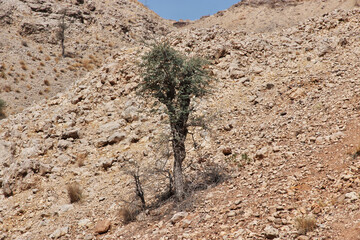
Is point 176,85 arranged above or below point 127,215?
above

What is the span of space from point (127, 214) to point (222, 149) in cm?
366

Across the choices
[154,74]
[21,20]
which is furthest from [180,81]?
[21,20]

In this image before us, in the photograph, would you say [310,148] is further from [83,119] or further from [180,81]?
[83,119]

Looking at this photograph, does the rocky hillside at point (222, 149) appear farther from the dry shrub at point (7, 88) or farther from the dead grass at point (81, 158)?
the dry shrub at point (7, 88)

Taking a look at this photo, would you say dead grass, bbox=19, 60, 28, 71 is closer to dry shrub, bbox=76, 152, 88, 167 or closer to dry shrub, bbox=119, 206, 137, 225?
dry shrub, bbox=76, 152, 88, 167

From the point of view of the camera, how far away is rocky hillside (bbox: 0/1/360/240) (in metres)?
5.48

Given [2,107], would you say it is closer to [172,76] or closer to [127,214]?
[127,214]

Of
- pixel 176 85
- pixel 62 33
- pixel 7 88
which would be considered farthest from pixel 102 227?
pixel 62 33

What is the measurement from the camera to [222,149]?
9.01 metres

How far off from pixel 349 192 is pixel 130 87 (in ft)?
35.4

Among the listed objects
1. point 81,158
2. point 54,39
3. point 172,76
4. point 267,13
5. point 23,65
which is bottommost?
point 81,158

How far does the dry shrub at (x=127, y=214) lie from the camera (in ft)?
24.7

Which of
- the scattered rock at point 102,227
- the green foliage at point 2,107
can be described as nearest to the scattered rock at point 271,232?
the scattered rock at point 102,227

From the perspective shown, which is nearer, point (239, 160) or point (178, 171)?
point (178, 171)
